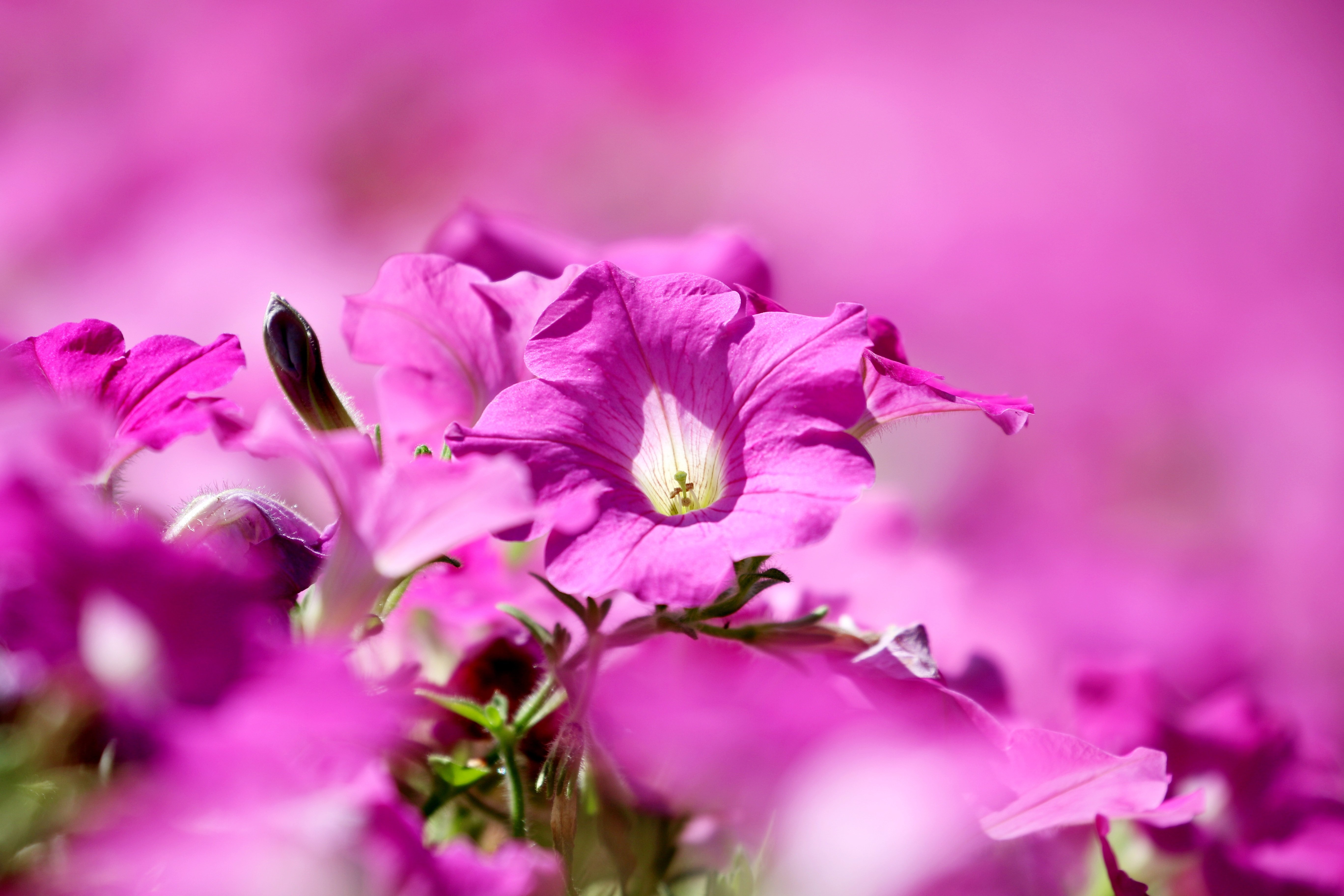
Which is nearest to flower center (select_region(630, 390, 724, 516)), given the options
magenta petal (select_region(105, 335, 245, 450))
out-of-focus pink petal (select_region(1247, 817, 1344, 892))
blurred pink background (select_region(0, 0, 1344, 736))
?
magenta petal (select_region(105, 335, 245, 450))

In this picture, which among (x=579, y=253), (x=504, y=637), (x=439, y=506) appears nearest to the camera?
(x=439, y=506)

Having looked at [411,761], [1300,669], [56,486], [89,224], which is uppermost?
[56,486]

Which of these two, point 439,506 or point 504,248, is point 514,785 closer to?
point 439,506

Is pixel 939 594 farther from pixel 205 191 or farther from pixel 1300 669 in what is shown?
pixel 205 191

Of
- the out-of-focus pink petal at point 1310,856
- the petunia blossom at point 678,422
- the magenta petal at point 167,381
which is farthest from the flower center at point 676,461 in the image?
the out-of-focus pink petal at point 1310,856

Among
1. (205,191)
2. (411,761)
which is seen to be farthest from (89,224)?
(411,761)

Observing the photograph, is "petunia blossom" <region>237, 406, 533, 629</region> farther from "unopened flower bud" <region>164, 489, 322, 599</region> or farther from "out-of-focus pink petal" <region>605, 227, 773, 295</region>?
"out-of-focus pink petal" <region>605, 227, 773, 295</region>

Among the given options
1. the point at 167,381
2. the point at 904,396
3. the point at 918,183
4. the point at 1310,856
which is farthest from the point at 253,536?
the point at 918,183
